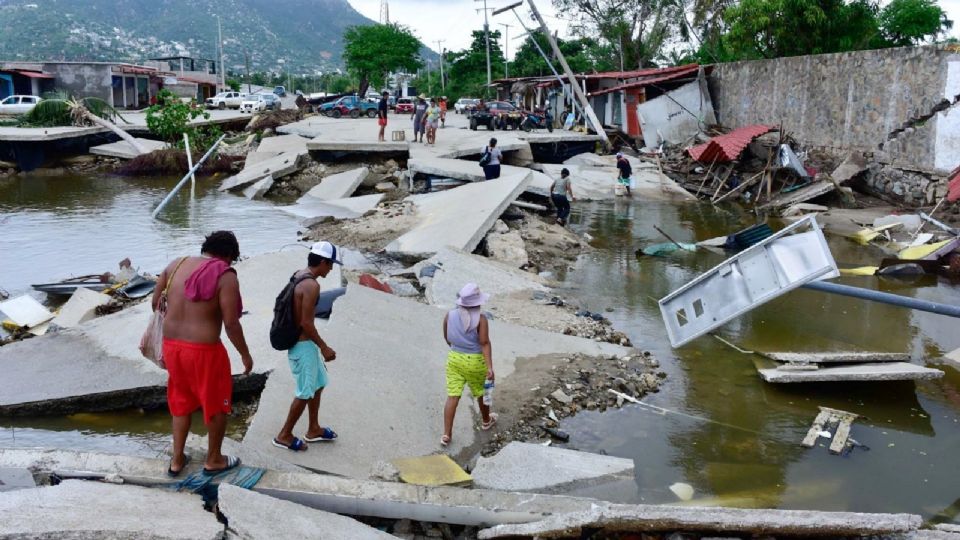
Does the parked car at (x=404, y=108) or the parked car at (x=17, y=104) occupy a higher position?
the parked car at (x=404, y=108)

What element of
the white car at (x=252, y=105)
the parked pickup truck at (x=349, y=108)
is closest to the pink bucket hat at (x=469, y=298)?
the parked pickup truck at (x=349, y=108)

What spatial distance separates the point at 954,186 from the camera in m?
13.5

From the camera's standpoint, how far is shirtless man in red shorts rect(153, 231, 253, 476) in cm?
378

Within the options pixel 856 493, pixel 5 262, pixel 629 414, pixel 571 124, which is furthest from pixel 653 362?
pixel 571 124

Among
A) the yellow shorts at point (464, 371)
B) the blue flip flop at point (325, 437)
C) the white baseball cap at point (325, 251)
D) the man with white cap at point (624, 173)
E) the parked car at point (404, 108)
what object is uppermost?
the parked car at point (404, 108)

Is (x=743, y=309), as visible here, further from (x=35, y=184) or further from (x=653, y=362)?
(x=35, y=184)

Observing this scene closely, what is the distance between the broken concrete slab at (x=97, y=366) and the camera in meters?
5.86

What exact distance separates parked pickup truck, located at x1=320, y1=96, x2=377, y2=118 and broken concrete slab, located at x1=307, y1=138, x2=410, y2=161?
1773 cm

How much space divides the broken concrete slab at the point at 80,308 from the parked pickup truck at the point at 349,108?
2941 cm

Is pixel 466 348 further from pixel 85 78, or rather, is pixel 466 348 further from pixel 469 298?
pixel 85 78

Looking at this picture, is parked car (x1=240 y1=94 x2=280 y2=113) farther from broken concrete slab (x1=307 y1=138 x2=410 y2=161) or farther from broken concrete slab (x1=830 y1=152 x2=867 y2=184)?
broken concrete slab (x1=830 y1=152 x2=867 y2=184)

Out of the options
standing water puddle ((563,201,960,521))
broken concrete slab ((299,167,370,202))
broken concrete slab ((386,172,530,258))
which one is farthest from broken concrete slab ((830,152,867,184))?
broken concrete slab ((299,167,370,202))

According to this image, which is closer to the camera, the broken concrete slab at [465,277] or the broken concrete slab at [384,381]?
the broken concrete slab at [384,381]

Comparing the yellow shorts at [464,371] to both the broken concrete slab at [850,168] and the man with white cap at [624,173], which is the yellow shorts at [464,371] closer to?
the man with white cap at [624,173]
